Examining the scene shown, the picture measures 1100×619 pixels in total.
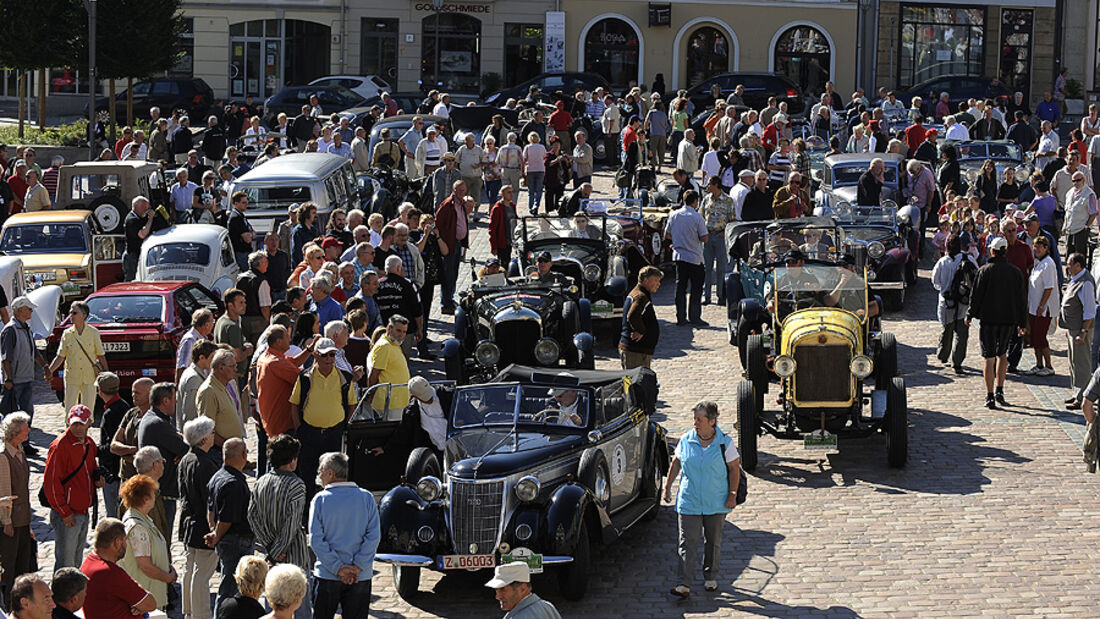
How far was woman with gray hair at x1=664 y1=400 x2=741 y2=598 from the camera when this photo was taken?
40.8 ft

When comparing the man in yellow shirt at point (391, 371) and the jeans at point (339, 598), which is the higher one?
the man in yellow shirt at point (391, 371)

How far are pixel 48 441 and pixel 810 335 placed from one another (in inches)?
309

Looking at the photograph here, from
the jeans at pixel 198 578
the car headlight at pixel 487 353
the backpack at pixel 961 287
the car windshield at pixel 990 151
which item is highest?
the car windshield at pixel 990 151

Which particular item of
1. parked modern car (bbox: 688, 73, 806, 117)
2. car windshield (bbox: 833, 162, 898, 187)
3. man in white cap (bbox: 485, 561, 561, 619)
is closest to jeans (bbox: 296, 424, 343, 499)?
man in white cap (bbox: 485, 561, 561, 619)

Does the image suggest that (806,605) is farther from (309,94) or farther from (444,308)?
(309,94)

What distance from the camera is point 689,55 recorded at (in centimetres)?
5178

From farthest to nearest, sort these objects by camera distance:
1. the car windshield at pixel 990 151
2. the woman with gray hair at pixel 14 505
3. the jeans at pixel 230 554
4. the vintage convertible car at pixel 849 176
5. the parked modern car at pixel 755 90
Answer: the parked modern car at pixel 755 90
the car windshield at pixel 990 151
the vintage convertible car at pixel 849 176
the woman with gray hair at pixel 14 505
the jeans at pixel 230 554

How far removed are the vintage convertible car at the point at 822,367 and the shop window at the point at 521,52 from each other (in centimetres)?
3535

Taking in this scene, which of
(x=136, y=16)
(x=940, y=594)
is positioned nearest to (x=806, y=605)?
(x=940, y=594)

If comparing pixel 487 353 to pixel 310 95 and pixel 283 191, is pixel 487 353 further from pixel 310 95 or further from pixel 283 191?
pixel 310 95

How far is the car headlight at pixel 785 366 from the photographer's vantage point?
15.7 metres

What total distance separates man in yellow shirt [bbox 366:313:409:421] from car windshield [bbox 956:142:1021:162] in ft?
66.0

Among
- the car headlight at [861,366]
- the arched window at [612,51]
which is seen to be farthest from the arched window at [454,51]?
the car headlight at [861,366]

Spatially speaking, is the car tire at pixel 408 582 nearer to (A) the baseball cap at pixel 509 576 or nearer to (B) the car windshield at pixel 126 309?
(A) the baseball cap at pixel 509 576
